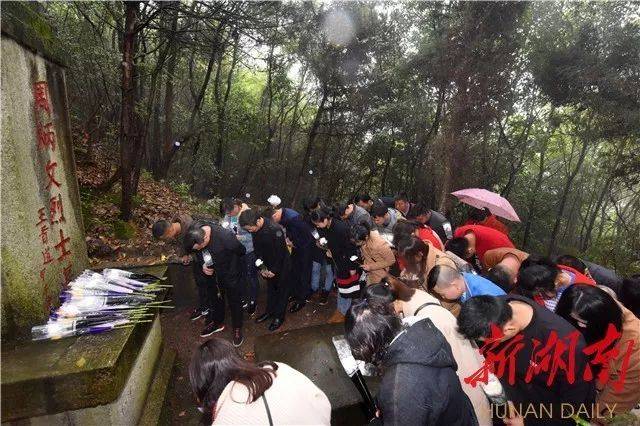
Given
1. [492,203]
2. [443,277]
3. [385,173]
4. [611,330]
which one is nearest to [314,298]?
[492,203]

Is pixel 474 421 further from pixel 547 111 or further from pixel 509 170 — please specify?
pixel 547 111

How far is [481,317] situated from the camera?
2.20 metres

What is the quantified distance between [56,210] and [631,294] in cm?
574

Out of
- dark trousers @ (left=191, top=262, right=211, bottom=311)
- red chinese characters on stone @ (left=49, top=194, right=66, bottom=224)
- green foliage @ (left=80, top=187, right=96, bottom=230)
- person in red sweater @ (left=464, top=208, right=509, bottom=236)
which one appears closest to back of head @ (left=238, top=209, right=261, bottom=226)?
dark trousers @ (left=191, top=262, right=211, bottom=311)

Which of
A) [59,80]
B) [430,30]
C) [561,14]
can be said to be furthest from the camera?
[430,30]

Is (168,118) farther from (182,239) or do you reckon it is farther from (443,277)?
(443,277)

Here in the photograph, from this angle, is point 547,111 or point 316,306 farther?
point 547,111

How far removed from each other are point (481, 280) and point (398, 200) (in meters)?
4.04

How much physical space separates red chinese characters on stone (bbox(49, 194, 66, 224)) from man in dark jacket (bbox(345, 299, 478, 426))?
3.25 meters

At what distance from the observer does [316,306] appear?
6.14m

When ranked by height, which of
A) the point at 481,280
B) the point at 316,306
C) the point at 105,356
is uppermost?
the point at 481,280

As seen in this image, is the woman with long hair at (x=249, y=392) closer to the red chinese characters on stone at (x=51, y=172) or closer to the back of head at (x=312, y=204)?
the red chinese characters on stone at (x=51, y=172)

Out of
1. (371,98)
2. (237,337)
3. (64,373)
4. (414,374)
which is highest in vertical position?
(371,98)

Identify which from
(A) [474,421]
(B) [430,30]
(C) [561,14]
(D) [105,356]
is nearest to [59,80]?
(D) [105,356]
